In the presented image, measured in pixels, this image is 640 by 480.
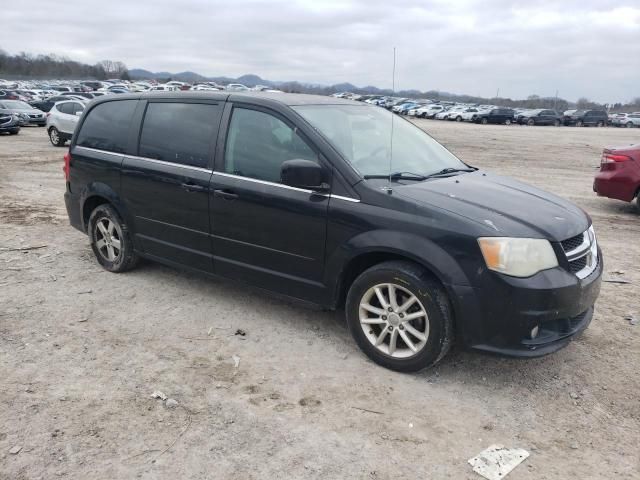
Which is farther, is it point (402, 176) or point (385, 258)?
point (402, 176)

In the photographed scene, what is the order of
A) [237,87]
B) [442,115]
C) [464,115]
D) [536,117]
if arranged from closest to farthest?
[536,117] → [464,115] → [237,87] → [442,115]

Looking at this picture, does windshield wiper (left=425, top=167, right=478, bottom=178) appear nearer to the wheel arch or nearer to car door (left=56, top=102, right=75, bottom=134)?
the wheel arch

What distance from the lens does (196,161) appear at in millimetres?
4598

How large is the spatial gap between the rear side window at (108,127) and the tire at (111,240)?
62 cm

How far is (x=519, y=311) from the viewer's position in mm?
3318

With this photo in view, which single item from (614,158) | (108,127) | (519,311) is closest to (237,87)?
(614,158)

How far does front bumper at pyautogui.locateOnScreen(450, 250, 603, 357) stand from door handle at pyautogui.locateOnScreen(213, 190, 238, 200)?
1.85 metres

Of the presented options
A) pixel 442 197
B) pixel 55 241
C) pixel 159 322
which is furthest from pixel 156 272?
pixel 442 197

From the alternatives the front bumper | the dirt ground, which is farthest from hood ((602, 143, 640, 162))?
the front bumper

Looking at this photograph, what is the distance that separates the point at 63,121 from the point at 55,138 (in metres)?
0.77

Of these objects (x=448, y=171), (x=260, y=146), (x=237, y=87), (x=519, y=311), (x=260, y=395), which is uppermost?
(x=237, y=87)

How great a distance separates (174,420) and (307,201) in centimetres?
169

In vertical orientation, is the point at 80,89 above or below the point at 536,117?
above

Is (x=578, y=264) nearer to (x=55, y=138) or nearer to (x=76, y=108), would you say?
(x=76, y=108)
